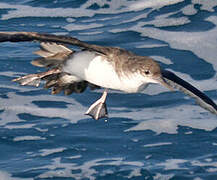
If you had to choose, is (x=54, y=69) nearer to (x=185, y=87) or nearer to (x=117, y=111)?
(x=185, y=87)

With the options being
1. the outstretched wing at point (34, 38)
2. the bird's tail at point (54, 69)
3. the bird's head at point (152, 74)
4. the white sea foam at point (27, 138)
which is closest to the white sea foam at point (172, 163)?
the bird's tail at point (54, 69)

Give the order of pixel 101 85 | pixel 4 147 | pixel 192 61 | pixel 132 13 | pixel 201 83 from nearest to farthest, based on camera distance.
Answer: pixel 101 85, pixel 4 147, pixel 201 83, pixel 192 61, pixel 132 13

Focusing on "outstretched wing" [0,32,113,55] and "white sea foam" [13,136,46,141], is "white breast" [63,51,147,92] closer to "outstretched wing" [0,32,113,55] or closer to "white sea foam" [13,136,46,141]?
"outstretched wing" [0,32,113,55]

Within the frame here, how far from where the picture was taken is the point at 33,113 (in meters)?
17.1

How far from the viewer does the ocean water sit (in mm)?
14758

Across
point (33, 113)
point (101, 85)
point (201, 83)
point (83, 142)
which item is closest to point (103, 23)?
point (201, 83)

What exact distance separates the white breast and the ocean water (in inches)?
104

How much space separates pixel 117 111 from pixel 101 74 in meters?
4.93

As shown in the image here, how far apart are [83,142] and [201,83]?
456cm

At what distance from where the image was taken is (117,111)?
17.2m

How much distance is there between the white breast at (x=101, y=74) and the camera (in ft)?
40.4

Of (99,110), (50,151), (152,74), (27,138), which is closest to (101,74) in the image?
(152,74)

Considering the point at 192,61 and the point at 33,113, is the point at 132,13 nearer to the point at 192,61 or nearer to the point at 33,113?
the point at 192,61

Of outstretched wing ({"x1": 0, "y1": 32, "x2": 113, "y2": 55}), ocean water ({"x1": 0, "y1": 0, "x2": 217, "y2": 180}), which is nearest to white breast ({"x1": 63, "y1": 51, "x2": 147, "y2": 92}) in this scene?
outstretched wing ({"x1": 0, "y1": 32, "x2": 113, "y2": 55})
